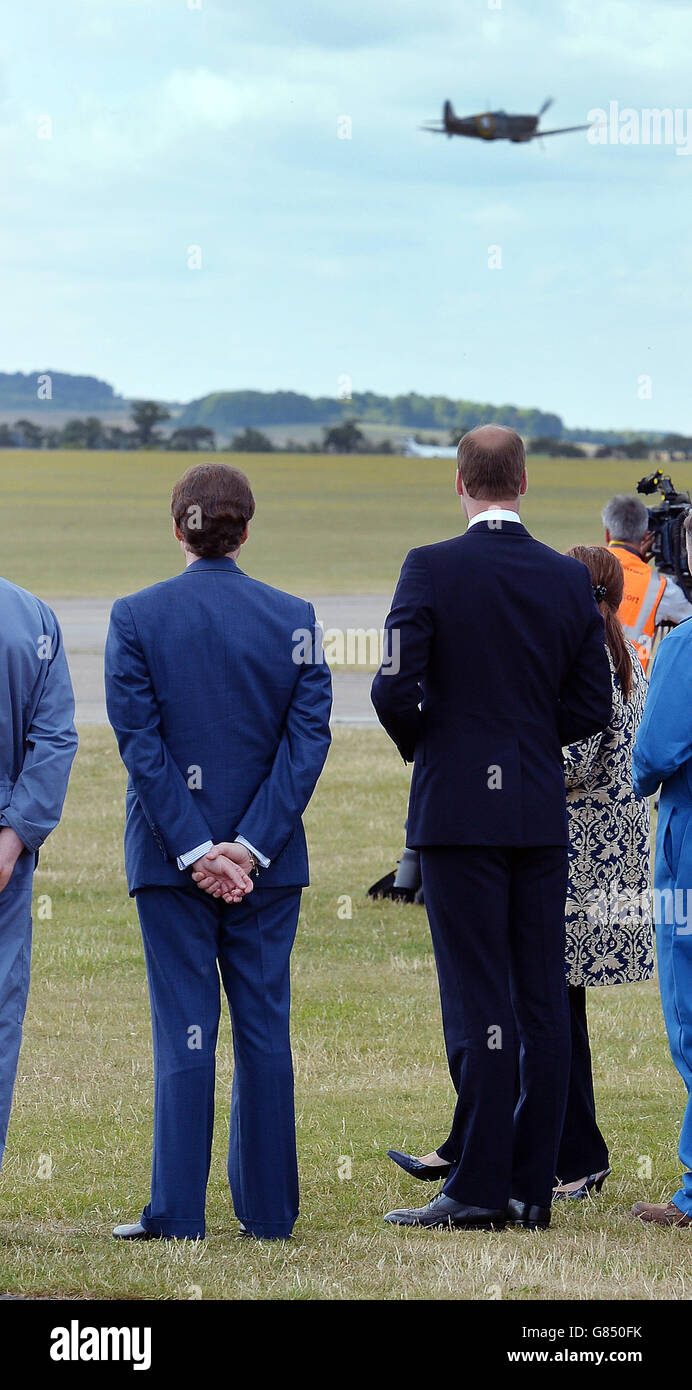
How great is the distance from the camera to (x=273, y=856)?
411cm

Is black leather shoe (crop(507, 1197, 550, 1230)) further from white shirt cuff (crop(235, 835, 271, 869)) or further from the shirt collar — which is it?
the shirt collar

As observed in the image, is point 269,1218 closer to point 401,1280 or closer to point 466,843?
point 401,1280

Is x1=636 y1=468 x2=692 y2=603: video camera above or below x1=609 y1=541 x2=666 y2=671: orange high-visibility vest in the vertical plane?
above

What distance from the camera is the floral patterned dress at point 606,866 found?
4707 millimetres

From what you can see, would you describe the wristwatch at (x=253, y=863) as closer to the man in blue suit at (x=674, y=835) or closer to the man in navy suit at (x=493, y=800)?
the man in navy suit at (x=493, y=800)

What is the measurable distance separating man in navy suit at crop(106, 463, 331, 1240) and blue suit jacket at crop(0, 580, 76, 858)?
160 millimetres

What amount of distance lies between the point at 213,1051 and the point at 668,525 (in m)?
6.07

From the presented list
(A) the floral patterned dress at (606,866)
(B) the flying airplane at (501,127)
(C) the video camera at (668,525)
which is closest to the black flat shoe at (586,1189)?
(A) the floral patterned dress at (606,866)

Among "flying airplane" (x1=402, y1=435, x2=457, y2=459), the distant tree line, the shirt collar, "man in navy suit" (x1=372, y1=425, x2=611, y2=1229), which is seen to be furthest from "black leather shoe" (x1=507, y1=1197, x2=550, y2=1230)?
"flying airplane" (x1=402, y1=435, x2=457, y2=459)

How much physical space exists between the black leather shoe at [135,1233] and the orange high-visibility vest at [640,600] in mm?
5126

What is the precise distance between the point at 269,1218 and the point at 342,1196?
0.57 meters

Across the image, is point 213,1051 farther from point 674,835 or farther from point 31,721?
point 674,835

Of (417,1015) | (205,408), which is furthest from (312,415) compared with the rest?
(417,1015)

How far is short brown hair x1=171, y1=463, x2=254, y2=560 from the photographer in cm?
410
